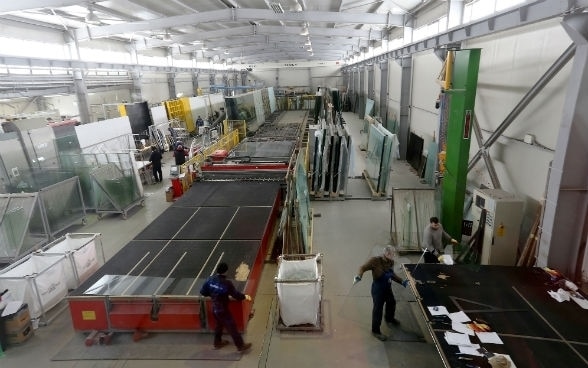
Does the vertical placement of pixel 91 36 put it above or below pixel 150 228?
above

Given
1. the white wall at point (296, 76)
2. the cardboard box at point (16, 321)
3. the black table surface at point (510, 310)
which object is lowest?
the cardboard box at point (16, 321)

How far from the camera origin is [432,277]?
16.5 ft

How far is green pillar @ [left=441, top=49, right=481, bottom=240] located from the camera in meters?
6.48

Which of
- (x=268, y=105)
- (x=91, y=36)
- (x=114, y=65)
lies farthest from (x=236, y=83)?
(x=91, y=36)

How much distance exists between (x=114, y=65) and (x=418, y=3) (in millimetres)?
12212

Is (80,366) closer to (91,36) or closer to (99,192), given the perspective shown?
(99,192)

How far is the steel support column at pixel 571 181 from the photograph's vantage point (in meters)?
4.19

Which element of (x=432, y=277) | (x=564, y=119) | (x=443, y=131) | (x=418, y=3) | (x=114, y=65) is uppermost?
(x=418, y=3)

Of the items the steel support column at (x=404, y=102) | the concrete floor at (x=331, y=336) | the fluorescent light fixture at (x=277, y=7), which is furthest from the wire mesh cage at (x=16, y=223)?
the steel support column at (x=404, y=102)

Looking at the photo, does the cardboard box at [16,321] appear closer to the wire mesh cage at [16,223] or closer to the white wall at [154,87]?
the wire mesh cage at [16,223]

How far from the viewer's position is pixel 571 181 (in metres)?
4.62

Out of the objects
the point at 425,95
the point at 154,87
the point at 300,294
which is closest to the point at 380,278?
the point at 300,294

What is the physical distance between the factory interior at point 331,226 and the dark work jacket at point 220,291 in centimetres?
6

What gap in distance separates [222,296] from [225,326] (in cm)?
49
